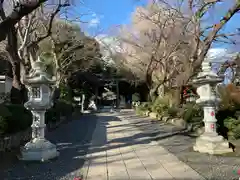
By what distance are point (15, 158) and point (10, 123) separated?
189 cm

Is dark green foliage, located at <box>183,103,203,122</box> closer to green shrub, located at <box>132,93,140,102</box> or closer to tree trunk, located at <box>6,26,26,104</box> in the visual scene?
tree trunk, located at <box>6,26,26,104</box>

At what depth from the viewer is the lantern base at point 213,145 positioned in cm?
691

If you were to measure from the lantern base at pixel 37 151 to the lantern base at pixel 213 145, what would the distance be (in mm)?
4049

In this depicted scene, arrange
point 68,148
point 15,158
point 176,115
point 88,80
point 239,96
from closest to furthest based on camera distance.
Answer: point 15,158 → point 68,148 → point 239,96 → point 176,115 → point 88,80

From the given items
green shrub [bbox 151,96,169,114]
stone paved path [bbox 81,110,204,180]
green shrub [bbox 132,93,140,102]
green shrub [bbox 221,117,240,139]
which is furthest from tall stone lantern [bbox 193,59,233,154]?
green shrub [bbox 132,93,140,102]

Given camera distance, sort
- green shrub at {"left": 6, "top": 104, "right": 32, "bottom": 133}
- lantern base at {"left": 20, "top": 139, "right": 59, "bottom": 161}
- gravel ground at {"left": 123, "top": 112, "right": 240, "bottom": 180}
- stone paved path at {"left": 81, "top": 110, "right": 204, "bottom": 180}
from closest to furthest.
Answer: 1. gravel ground at {"left": 123, "top": 112, "right": 240, "bottom": 180}
2. stone paved path at {"left": 81, "top": 110, "right": 204, "bottom": 180}
3. lantern base at {"left": 20, "top": 139, "right": 59, "bottom": 161}
4. green shrub at {"left": 6, "top": 104, "right": 32, "bottom": 133}

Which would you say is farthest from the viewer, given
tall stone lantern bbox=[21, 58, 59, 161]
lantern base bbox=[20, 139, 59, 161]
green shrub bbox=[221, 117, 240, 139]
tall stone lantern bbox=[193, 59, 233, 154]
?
green shrub bbox=[221, 117, 240, 139]

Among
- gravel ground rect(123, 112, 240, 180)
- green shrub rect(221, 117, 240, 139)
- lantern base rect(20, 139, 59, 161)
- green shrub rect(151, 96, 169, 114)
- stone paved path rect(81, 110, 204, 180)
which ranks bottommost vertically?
stone paved path rect(81, 110, 204, 180)

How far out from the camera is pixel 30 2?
235 inches

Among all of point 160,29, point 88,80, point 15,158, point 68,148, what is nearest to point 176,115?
point 160,29

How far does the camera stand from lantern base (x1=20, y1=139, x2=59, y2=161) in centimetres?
665

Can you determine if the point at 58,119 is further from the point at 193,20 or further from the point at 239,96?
the point at 239,96

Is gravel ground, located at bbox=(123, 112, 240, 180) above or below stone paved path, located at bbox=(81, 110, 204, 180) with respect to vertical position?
above

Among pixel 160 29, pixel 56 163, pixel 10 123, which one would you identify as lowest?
pixel 56 163
